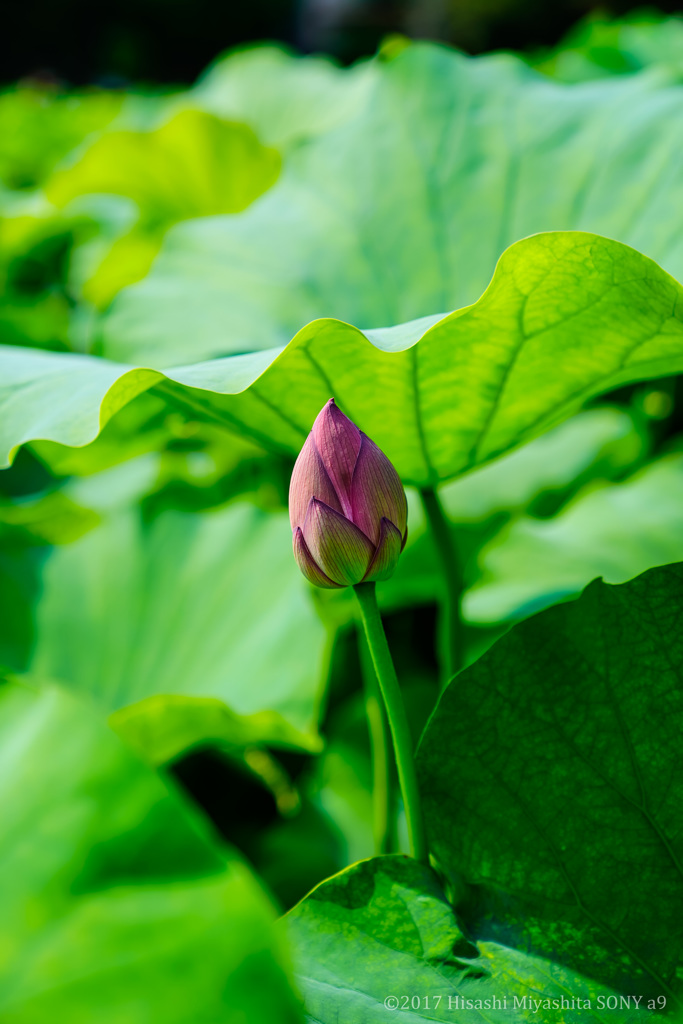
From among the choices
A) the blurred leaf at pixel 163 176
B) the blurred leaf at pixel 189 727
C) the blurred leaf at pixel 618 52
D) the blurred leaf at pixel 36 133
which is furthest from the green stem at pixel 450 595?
the blurred leaf at pixel 36 133

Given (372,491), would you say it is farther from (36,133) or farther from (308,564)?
(36,133)

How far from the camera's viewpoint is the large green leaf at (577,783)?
467 mm

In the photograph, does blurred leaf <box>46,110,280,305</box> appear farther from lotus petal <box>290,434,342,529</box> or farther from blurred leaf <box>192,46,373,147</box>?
lotus petal <box>290,434,342,529</box>

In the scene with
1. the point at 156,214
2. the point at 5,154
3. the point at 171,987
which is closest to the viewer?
the point at 171,987

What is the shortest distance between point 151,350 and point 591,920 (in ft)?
2.23

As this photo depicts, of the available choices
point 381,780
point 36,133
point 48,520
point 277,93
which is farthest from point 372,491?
point 36,133

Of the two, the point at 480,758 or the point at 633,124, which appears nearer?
the point at 480,758

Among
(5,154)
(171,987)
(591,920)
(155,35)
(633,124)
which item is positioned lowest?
(155,35)

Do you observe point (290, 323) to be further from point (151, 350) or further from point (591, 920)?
point (591, 920)

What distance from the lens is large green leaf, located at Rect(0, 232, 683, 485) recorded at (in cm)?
51

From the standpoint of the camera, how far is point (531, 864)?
0.48m

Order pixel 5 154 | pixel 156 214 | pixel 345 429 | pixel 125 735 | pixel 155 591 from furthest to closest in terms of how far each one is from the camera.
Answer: pixel 5 154 < pixel 156 214 < pixel 155 591 < pixel 125 735 < pixel 345 429

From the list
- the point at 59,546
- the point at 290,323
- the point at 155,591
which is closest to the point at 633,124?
the point at 290,323

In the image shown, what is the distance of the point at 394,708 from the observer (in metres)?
0.47
